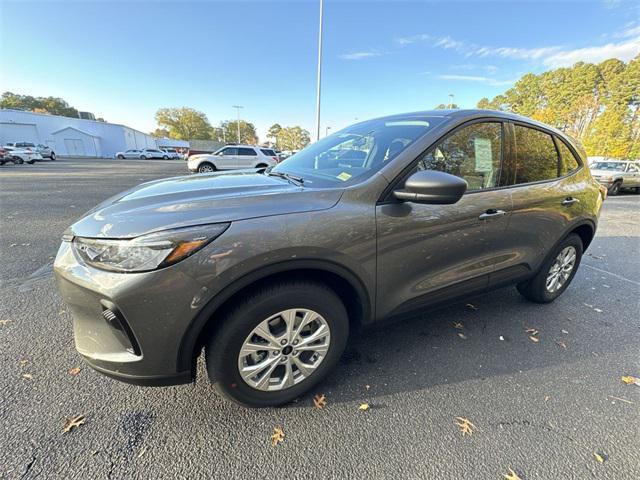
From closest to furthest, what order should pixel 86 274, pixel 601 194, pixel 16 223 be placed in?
pixel 86 274 < pixel 601 194 < pixel 16 223

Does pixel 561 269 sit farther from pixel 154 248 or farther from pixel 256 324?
pixel 154 248

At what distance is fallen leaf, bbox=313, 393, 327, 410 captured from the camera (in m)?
1.89

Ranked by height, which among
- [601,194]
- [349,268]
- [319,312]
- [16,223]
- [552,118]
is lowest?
[16,223]

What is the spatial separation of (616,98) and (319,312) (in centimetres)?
5032

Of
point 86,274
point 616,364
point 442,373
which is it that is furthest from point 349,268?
point 616,364

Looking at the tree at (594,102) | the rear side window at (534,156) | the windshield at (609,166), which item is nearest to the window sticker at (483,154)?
the rear side window at (534,156)

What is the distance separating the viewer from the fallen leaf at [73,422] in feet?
5.54

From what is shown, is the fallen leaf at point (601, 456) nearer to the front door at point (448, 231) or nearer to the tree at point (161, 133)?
the front door at point (448, 231)

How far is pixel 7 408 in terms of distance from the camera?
5.92 feet

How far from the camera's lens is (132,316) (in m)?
1.40

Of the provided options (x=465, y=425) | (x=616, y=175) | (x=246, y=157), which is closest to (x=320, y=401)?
(x=465, y=425)

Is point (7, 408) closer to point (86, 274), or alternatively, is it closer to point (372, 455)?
point (86, 274)

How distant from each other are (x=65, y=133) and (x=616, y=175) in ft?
189

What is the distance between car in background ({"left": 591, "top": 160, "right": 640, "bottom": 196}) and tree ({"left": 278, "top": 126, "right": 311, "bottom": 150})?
7033cm
